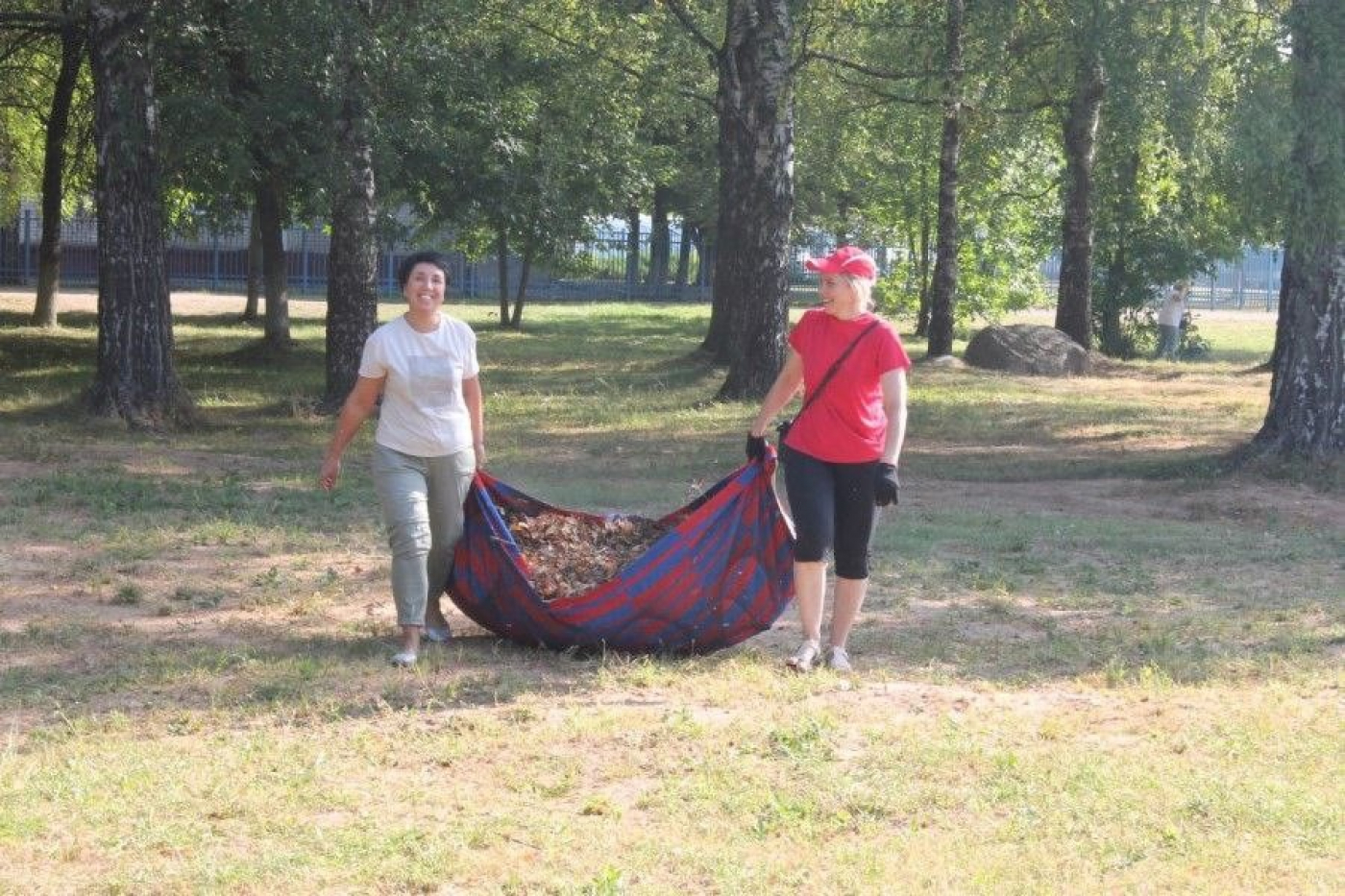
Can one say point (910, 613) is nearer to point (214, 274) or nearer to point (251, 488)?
point (251, 488)

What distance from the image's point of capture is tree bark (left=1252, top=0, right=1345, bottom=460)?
1310 centimetres

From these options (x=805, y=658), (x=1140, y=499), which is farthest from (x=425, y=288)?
(x=1140, y=499)

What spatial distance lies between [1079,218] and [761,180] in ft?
31.0

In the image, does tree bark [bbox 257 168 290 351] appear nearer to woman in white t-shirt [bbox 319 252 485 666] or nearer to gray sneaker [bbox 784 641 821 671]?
woman in white t-shirt [bbox 319 252 485 666]

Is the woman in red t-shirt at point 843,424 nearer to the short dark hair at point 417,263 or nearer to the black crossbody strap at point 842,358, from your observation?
the black crossbody strap at point 842,358

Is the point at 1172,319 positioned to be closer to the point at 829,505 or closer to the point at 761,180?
the point at 761,180

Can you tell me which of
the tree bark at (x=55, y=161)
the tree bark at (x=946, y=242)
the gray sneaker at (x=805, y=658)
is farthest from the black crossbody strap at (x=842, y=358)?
the tree bark at (x=946, y=242)

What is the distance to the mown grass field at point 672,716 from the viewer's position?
16.2 feet

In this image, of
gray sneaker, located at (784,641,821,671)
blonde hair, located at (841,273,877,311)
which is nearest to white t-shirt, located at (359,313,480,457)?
blonde hair, located at (841,273,877,311)

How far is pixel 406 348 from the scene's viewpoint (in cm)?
725

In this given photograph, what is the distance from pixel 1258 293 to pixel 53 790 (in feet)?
212

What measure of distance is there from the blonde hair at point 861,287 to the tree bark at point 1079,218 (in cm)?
1788

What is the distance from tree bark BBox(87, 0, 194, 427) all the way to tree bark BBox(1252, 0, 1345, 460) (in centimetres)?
953

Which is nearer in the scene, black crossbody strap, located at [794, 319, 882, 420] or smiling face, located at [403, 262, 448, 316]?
black crossbody strap, located at [794, 319, 882, 420]
